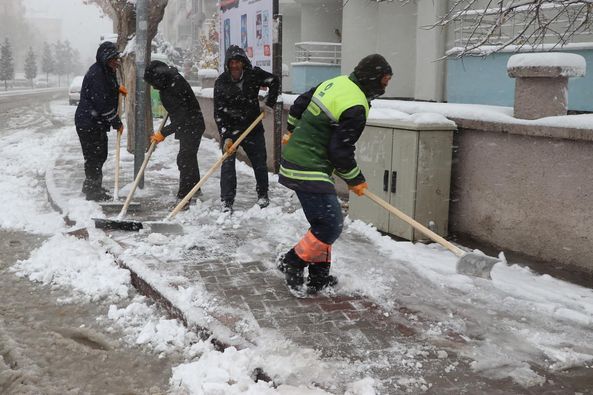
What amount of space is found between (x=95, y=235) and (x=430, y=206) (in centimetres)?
327

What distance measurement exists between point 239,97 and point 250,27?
9.54ft

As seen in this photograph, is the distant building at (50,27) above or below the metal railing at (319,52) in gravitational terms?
above

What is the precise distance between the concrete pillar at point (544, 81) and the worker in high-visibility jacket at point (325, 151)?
63.3 inches

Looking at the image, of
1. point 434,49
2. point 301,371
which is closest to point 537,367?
point 301,371

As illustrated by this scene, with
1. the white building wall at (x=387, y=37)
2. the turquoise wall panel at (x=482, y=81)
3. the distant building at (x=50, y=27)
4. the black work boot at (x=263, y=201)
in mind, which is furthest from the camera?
the distant building at (x=50, y=27)

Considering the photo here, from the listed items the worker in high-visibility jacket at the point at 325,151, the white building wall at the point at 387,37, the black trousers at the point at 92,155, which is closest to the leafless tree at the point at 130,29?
the black trousers at the point at 92,155

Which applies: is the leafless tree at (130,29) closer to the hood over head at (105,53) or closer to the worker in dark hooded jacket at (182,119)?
the hood over head at (105,53)

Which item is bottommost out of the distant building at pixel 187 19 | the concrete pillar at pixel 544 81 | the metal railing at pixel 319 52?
the concrete pillar at pixel 544 81

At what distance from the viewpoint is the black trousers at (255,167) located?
6.99 metres

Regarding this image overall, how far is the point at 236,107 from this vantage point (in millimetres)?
6996

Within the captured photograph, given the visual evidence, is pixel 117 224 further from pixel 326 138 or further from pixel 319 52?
pixel 319 52

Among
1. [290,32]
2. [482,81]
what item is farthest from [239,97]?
[290,32]

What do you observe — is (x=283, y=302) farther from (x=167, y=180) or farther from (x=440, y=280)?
(x=167, y=180)

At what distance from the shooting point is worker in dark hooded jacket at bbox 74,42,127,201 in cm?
742
